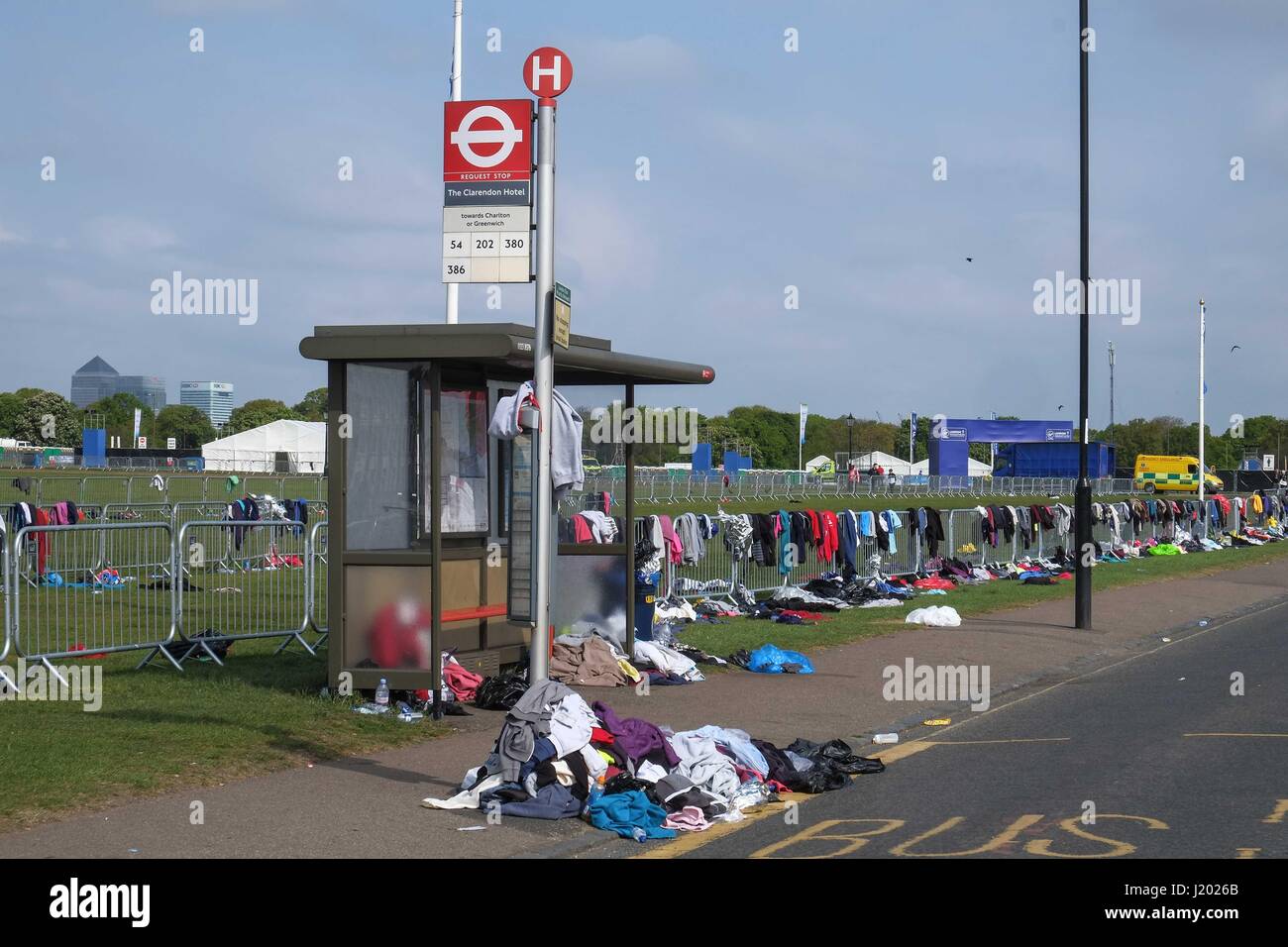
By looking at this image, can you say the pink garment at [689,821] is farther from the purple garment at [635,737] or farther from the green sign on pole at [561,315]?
the green sign on pole at [561,315]

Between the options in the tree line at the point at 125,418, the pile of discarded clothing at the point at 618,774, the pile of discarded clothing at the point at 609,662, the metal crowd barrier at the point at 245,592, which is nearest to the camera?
the pile of discarded clothing at the point at 618,774

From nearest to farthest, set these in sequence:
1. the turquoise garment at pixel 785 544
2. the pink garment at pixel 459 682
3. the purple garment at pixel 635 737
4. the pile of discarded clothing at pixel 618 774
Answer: the pile of discarded clothing at pixel 618 774, the purple garment at pixel 635 737, the pink garment at pixel 459 682, the turquoise garment at pixel 785 544

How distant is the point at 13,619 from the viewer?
39.4 ft

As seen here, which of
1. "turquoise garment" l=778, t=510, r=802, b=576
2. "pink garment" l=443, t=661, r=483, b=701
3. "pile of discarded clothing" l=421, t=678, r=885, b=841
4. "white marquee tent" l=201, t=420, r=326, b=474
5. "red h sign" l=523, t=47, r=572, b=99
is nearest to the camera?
"pile of discarded clothing" l=421, t=678, r=885, b=841

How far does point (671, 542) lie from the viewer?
64.8ft

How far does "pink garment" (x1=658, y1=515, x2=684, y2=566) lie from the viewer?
1942cm

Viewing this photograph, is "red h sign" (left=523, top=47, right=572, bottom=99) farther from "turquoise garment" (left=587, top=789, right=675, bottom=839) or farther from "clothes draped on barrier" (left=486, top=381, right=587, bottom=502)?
"turquoise garment" (left=587, top=789, right=675, bottom=839)

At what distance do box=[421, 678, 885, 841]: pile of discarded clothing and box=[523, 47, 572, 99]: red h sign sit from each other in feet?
12.1

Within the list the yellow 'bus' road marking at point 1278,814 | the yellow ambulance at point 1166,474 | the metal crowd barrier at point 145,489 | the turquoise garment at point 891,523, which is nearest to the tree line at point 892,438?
the yellow ambulance at point 1166,474

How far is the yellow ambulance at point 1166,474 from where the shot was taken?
294ft

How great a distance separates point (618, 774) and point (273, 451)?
7605 cm

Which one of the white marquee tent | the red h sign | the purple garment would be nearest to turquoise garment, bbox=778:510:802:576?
the purple garment

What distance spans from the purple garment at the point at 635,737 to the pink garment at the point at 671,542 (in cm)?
1001
